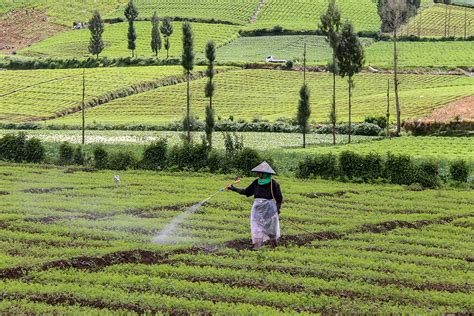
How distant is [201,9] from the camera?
182 metres

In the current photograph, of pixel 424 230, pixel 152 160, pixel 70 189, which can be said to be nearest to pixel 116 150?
pixel 152 160

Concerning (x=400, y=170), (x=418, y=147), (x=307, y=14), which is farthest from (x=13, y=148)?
(x=307, y=14)

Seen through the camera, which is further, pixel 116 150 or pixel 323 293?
pixel 116 150

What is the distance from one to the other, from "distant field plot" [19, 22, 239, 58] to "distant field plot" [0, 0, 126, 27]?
42.6 feet

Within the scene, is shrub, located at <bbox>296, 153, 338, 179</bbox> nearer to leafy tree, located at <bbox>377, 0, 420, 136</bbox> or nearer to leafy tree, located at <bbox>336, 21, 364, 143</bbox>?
leafy tree, located at <bbox>336, 21, 364, 143</bbox>

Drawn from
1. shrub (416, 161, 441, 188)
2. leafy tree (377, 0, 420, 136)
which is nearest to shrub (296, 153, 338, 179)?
shrub (416, 161, 441, 188)

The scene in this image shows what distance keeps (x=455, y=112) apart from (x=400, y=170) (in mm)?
37538

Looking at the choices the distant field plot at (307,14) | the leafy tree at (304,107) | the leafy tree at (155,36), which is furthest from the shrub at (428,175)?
the distant field plot at (307,14)

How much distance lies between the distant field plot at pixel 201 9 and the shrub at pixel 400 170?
130 meters

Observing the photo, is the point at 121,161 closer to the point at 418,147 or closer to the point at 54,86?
the point at 418,147

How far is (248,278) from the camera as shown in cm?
2289

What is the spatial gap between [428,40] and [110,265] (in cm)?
13757

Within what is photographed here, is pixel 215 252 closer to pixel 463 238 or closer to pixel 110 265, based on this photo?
pixel 110 265

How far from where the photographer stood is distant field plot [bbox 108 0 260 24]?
578 feet
